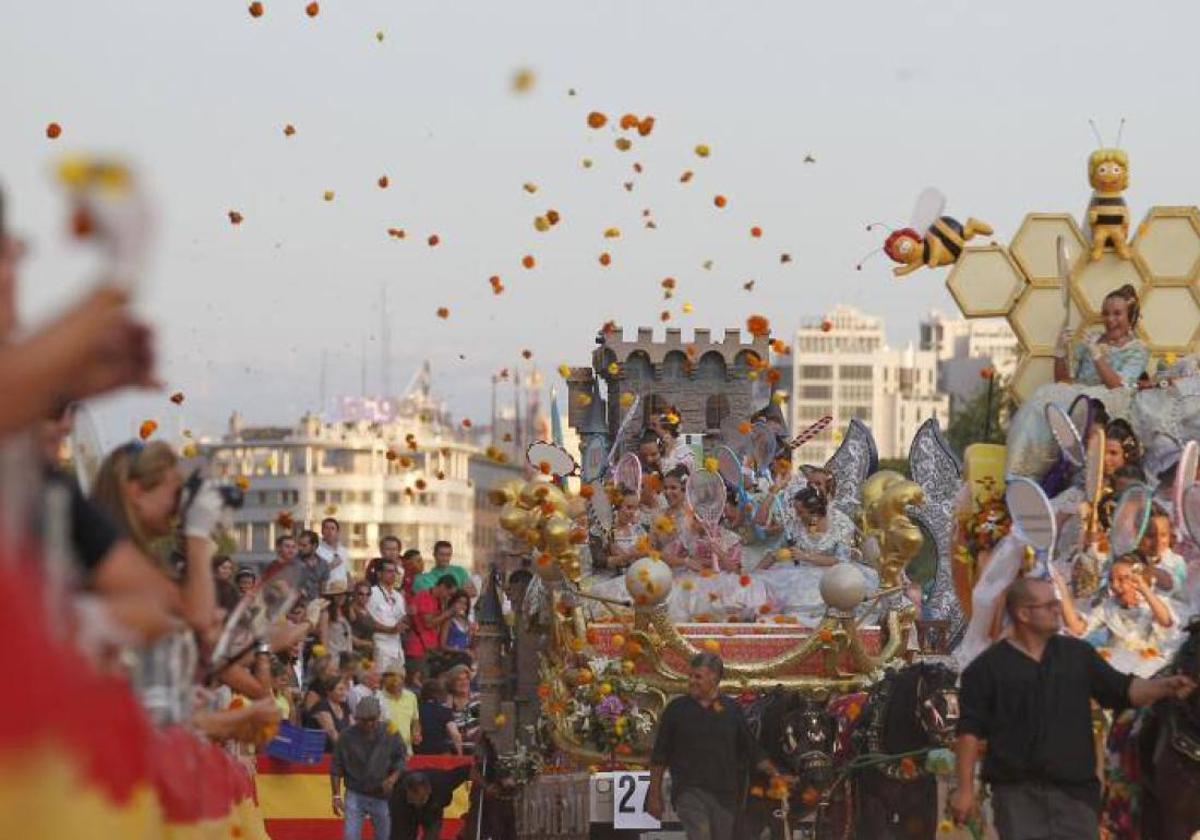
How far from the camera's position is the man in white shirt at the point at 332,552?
2422cm

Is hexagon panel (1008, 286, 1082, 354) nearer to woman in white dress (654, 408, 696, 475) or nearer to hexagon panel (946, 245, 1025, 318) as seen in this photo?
hexagon panel (946, 245, 1025, 318)

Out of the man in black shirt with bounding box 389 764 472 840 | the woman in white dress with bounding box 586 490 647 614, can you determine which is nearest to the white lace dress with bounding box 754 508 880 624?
the woman in white dress with bounding box 586 490 647 614

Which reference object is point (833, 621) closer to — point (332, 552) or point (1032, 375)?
point (1032, 375)

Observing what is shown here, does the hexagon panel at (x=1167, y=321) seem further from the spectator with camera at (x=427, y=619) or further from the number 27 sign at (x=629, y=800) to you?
the spectator with camera at (x=427, y=619)

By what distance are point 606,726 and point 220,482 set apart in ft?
33.6

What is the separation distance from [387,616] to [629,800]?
17.7ft

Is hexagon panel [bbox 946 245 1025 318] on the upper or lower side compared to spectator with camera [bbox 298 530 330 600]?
upper

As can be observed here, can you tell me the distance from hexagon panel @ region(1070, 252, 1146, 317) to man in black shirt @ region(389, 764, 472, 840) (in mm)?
5121

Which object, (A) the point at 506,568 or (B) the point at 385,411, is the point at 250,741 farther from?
(B) the point at 385,411

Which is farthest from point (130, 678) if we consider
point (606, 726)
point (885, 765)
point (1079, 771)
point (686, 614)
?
point (686, 614)

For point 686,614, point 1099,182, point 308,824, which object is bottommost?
point 308,824

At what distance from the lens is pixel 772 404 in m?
26.1

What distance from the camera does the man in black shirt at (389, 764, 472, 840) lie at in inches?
784

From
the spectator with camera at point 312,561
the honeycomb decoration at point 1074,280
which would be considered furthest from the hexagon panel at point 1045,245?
the spectator with camera at point 312,561
